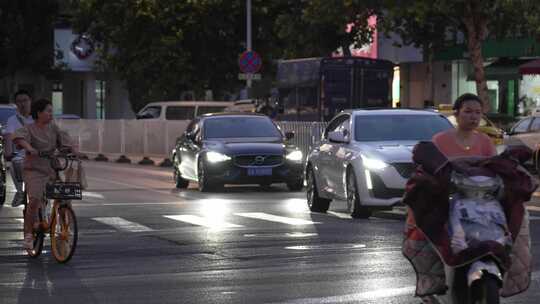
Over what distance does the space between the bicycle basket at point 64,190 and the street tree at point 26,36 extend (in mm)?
60701

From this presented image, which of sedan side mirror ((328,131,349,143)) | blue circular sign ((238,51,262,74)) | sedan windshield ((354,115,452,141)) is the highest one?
blue circular sign ((238,51,262,74))

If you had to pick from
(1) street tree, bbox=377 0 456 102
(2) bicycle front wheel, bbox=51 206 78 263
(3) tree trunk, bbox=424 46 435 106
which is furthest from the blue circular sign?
(2) bicycle front wheel, bbox=51 206 78 263

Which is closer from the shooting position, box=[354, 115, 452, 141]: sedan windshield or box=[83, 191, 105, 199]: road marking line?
box=[354, 115, 452, 141]: sedan windshield

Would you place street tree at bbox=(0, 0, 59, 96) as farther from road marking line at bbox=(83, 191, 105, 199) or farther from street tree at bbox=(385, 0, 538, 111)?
road marking line at bbox=(83, 191, 105, 199)

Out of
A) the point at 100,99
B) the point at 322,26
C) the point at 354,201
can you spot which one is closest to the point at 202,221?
the point at 354,201

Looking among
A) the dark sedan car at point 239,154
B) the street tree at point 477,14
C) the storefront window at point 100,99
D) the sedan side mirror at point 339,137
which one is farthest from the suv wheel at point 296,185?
the storefront window at point 100,99

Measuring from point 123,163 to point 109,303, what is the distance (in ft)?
115

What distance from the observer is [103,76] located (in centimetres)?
8388

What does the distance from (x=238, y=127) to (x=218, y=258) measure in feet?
48.9

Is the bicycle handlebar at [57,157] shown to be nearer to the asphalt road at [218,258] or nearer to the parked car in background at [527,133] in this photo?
the asphalt road at [218,258]

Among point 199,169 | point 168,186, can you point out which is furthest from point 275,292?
point 168,186

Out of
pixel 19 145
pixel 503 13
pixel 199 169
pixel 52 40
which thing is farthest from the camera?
pixel 52 40

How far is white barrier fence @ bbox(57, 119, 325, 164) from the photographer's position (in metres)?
46.2

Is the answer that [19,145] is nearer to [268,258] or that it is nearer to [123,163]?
[268,258]
